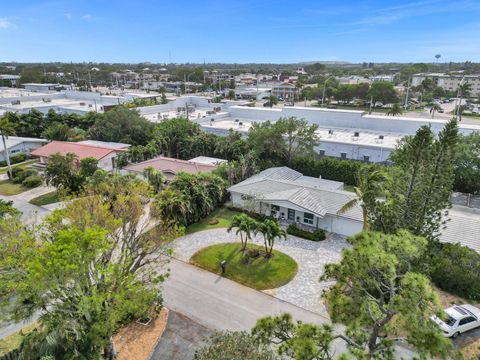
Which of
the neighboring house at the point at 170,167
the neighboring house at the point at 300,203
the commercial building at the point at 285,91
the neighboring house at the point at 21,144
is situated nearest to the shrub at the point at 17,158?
the neighboring house at the point at 21,144

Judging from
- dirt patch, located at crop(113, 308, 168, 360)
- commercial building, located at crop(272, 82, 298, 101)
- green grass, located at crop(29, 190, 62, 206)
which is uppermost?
commercial building, located at crop(272, 82, 298, 101)

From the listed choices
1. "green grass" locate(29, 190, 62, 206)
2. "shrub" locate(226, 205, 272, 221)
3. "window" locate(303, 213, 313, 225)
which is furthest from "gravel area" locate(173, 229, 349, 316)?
"green grass" locate(29, 190, 62, 206)

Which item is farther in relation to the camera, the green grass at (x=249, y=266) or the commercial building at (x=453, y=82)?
the commercial building at (x=453, y=82)

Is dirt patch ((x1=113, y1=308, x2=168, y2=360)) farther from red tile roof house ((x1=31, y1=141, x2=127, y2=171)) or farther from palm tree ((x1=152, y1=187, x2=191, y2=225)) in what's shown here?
red tile roof house ((x1=31, y1=141, x2=127, y2=171))

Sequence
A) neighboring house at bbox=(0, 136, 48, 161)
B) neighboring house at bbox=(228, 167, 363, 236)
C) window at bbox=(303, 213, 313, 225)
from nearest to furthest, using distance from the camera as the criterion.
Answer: neighboring house at bbox=(228, 167, 363, 236), window at bbox=(303, 213, 313, 225), neighboring house at bbox=(0, 136, 48, 161)

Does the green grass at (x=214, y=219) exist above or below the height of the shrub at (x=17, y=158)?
below

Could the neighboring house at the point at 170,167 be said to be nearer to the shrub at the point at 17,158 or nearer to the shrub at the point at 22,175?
the shrub at the point at 22,175
